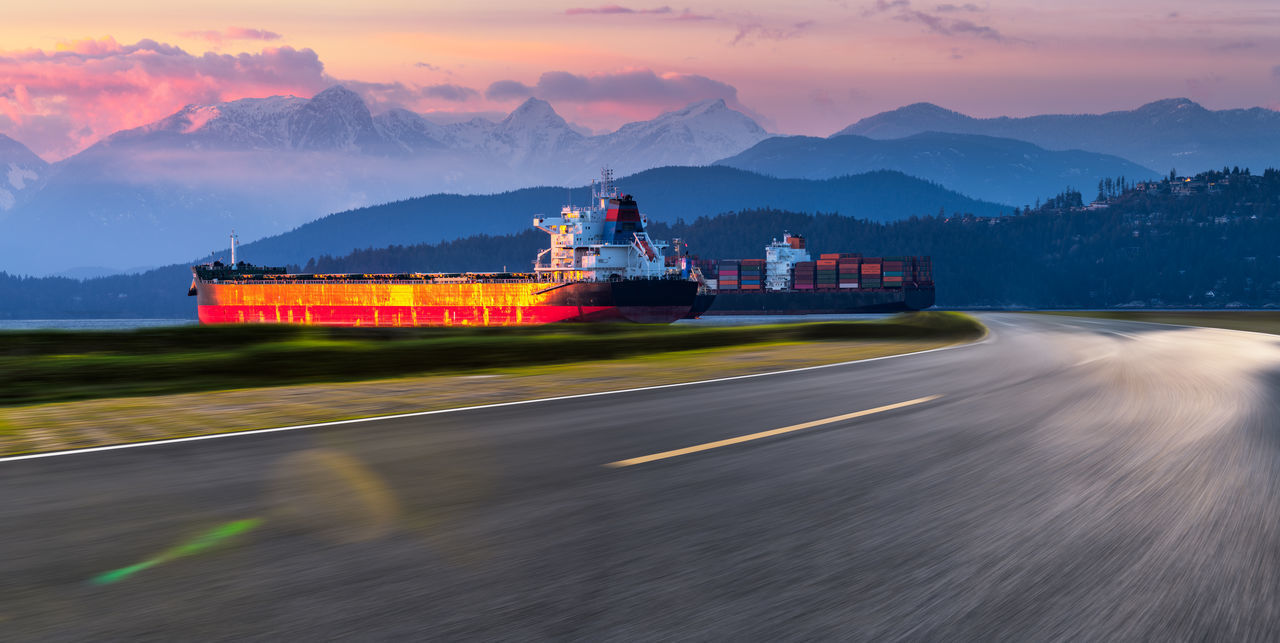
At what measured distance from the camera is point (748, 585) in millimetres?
3543

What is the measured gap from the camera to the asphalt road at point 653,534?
10.5ft

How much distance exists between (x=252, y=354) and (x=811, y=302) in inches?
4575

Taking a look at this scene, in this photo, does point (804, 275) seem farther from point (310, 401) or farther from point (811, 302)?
point (310, 401)

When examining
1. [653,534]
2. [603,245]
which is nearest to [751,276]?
[603,245]

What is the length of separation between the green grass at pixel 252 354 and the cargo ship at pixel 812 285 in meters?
95.5

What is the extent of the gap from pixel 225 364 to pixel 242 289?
278 feet

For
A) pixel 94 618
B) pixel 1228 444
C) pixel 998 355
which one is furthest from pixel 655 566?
pixel 998 355

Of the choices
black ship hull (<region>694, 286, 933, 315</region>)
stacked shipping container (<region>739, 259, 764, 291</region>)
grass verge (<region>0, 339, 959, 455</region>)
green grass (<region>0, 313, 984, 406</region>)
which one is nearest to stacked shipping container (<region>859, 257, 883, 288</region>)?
black ship hull (<region>694, 286, 933, 315</region>)

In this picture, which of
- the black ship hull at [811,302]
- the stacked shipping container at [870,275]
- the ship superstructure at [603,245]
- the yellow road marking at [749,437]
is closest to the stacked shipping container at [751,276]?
the black ship hull at [811,302]

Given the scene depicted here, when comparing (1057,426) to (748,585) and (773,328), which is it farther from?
(773,328)

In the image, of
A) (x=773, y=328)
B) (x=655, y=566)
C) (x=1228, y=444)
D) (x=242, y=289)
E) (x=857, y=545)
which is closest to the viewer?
(x=655, y=566)

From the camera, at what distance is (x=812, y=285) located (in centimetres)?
13412

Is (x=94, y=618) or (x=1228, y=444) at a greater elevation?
(x=94, y=618)

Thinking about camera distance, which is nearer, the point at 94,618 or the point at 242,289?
the point at 94,618
